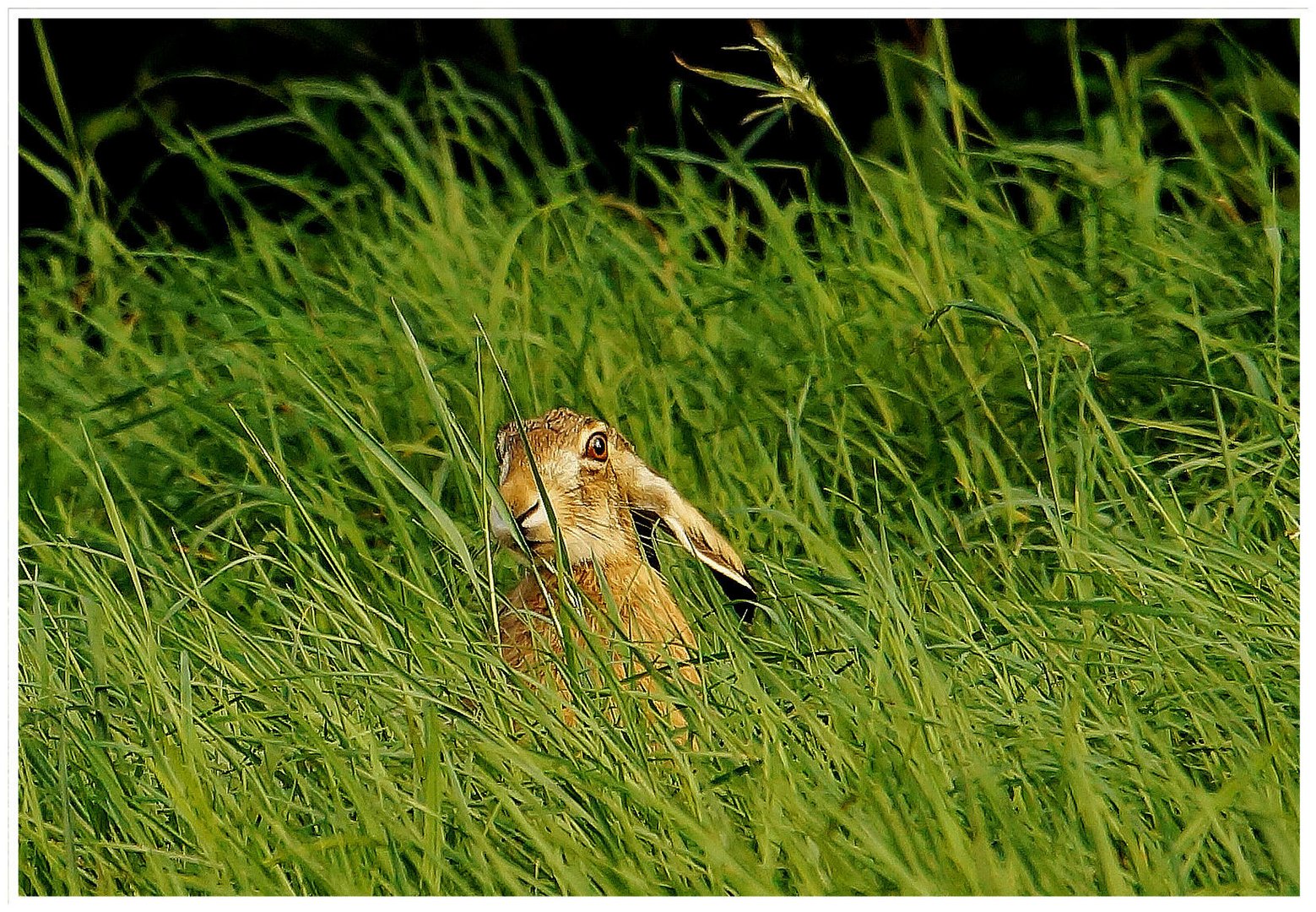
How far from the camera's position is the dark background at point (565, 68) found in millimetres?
5414

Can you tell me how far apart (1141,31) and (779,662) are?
3.21 meters

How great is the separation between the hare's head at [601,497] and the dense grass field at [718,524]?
0.09 meters

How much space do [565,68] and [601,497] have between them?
332 centimetres

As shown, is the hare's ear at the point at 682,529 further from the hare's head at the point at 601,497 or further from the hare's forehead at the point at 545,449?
the hare's forehead at the point at 545,449

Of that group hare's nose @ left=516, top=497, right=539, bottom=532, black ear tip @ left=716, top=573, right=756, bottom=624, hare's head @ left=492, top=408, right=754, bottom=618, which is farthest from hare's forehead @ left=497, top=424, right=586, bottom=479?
black ear tip @ left=716, top=573, right=756, bottom=624

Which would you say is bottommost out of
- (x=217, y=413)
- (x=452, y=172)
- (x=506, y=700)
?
(x=506, y=700)

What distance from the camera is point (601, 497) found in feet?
10.0

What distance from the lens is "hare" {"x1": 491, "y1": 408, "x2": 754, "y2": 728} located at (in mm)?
2857

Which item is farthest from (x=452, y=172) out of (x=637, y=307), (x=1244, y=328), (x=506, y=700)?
(x=506, y=700)

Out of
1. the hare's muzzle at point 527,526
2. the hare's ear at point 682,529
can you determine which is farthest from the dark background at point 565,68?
the hare's muzzle at point 527,526

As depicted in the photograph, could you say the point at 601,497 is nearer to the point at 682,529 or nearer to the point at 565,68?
the point at 682,529

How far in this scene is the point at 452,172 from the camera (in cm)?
464

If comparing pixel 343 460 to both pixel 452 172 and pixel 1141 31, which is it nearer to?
pixel 452 172

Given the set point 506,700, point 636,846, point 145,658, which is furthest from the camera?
point 145,658
